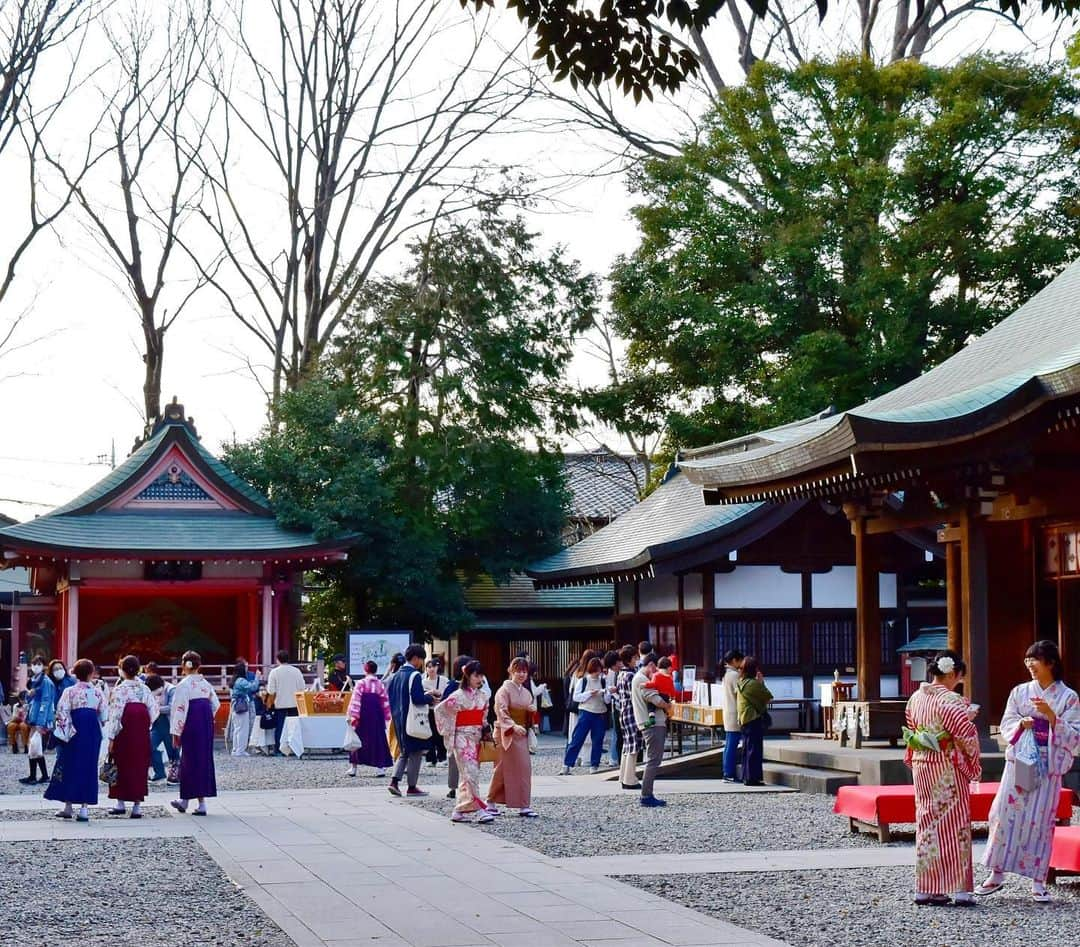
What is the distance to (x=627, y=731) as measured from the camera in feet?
53.9

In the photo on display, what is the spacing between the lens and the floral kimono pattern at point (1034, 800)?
30.7 feet

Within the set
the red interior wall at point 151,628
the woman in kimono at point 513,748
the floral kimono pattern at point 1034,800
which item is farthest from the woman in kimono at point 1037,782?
the red interior wall at point 151,628

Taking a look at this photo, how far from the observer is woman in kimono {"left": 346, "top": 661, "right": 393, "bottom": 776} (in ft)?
63.1

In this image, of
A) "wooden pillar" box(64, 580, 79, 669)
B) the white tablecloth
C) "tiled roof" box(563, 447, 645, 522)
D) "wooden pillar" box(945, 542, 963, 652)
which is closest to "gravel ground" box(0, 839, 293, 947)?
"wooden pillar" box(945, 542, 963, 652)

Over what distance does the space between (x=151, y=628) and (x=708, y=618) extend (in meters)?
13.2

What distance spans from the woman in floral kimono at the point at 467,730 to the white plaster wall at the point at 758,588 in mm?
12210

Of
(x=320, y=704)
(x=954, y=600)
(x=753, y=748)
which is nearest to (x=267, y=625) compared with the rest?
(x=320, y=704)

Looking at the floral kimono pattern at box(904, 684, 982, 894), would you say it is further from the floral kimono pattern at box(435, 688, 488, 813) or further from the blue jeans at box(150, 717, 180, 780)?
the blue jeans at box(150, 717, 180, 780)

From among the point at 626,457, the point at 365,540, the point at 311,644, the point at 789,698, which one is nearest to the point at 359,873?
the point at 789,698

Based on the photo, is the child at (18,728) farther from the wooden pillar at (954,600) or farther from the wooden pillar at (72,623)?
the wooden pillar at (954,600)

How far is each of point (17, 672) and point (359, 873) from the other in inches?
847

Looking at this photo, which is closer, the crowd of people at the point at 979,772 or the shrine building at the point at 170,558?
the crowd of people at the point at 979,772

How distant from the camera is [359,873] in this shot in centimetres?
1031

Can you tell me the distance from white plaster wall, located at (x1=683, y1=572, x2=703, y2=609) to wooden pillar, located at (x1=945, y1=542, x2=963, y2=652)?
929 centimetres
